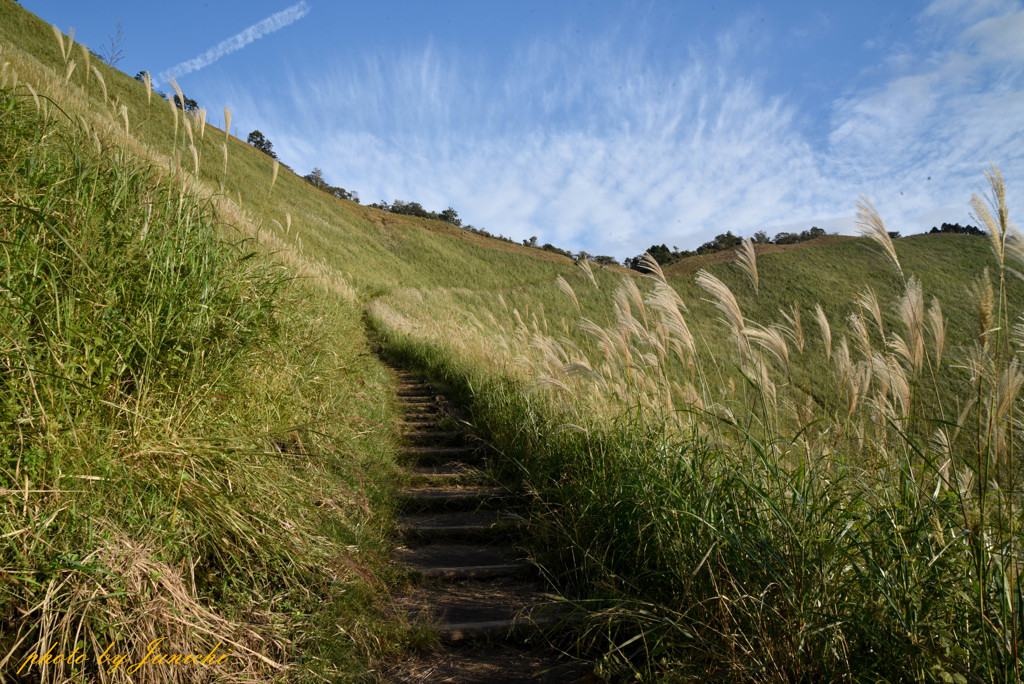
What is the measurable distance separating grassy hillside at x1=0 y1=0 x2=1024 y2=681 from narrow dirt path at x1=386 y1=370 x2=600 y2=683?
196 mm

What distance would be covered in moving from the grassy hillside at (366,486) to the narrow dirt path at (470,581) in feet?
0.64

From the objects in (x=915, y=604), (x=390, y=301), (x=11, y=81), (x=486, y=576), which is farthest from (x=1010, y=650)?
(x=390, y=301)

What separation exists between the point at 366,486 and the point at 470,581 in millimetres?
1162

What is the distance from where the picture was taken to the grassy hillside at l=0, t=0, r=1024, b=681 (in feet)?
5.75

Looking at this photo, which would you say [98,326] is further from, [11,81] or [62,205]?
[11,81]

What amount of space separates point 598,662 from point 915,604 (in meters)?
1.18

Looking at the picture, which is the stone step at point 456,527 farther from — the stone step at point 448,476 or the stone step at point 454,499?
the stone step at point 448,476

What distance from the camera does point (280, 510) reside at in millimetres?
2588

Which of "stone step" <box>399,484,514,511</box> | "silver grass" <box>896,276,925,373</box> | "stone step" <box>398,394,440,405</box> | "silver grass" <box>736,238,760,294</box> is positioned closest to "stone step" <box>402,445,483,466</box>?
"stone step" <box>399,484,514,511</box>

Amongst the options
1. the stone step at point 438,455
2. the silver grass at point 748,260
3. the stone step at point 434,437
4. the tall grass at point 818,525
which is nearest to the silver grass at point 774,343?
the tall grass at point 818,525

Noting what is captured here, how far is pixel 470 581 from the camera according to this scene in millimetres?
3443

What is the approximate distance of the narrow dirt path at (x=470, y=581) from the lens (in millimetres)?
2535

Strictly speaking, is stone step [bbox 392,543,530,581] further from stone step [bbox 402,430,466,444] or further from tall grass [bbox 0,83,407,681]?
stone step [bbox 402,430,466,444]

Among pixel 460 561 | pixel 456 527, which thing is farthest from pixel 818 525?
pixel 456 527
